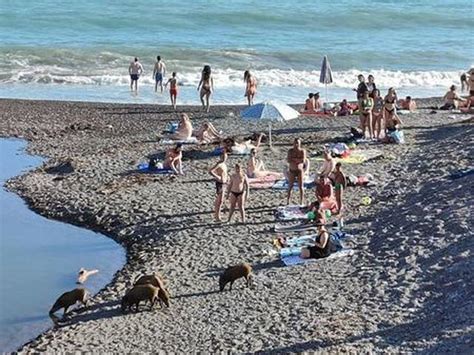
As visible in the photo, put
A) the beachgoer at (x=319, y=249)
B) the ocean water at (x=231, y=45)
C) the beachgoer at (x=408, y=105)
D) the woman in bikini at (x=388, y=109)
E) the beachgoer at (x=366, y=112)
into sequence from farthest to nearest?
the ocean water at (x=231, y=45), the beachgoer at (x=408, y=105), the woman in bikini at (x=388, y=109), the beachgoer at (x=366, y=112), the beachgoer at (x=319, y=249)

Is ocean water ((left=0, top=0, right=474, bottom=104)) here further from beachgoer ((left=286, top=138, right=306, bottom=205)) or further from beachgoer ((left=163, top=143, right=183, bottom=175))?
beachgoer ((left=286, top=138, right=306, bottom=205))

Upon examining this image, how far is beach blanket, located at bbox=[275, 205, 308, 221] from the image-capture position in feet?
57.5

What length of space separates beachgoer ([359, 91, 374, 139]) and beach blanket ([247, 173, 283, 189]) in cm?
368

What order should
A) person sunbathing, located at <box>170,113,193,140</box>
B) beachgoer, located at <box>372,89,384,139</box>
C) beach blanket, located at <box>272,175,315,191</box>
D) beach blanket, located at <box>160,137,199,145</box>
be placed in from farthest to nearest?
person sunbathing, located at <box>170,113,193,140</box>, beach blanket, located at <box>160,137,199,145</box>, beachgoer, located at <box>372,89,384,139</box>, beach blanket, located at <box>272,175,315,191</box>

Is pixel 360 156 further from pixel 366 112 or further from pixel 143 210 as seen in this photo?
pixel 143 210

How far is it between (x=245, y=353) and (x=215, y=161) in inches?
399

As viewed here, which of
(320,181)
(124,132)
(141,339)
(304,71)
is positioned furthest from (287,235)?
(304,71)

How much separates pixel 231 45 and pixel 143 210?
98.2 ft

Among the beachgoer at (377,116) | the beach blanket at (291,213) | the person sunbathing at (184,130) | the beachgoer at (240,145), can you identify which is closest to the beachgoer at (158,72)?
the person sunbathing at (184,130)

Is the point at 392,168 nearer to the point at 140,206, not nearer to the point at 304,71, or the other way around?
the point at 140,206

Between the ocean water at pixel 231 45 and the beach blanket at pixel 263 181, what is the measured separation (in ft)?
40.5

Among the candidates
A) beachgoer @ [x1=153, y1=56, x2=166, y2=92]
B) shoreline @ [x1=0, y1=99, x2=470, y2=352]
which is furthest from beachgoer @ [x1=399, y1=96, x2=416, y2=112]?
beachgoer @ [x1=153, y1=56, x2=166, y2=92]

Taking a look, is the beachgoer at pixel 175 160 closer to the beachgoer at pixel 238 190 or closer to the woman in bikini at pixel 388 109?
the beachgoer at pixel 238 190

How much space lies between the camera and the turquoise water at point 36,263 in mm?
13742
